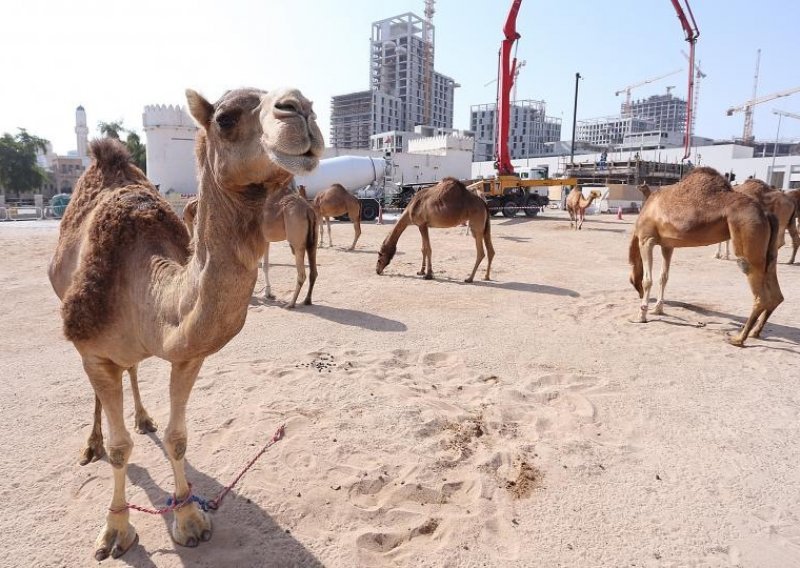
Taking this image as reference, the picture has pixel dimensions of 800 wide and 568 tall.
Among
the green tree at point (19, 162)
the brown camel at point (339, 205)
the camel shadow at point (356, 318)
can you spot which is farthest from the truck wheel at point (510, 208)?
the green tree at point (19, 162)

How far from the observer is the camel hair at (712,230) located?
5.90 meters

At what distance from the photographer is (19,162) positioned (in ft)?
130

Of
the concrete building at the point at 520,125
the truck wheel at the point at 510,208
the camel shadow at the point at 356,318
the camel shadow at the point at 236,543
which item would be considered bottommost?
the camel shadow at the point at 236,543

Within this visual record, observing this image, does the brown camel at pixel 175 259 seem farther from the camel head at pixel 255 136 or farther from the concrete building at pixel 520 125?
the concrete building at pixel 520 125

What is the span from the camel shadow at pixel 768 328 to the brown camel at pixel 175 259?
657 centimetres

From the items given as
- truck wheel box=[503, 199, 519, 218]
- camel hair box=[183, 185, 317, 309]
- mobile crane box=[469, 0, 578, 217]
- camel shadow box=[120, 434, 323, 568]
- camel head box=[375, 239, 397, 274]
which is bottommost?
camel shadow box=[120, 434, 323, 568]

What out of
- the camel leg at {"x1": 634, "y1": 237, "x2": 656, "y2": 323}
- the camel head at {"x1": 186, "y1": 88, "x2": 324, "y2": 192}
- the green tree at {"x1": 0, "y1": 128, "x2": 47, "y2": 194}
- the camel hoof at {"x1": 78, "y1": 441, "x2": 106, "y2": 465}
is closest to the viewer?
the camel head at {"x1": 186, "y1": 88, "x2": 324, "y2": 192}

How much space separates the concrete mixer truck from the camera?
24.4 metres

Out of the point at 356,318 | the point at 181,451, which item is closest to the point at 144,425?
the point at 181,451

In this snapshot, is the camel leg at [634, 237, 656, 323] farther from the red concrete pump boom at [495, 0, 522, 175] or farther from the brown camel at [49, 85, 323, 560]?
the red concrete pump boom at [495, 0, 522, 175]

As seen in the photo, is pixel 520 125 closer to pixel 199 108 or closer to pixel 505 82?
pixel 505 82

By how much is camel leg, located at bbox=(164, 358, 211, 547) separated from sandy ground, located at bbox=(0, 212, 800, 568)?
109 mm

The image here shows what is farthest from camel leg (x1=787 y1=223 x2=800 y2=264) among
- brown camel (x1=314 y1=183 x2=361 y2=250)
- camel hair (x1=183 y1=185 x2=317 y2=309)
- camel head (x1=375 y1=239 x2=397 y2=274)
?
camel hair (x1=183 y1=185 x2=317 y2=309)

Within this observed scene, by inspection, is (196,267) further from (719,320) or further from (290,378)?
(719,320)
